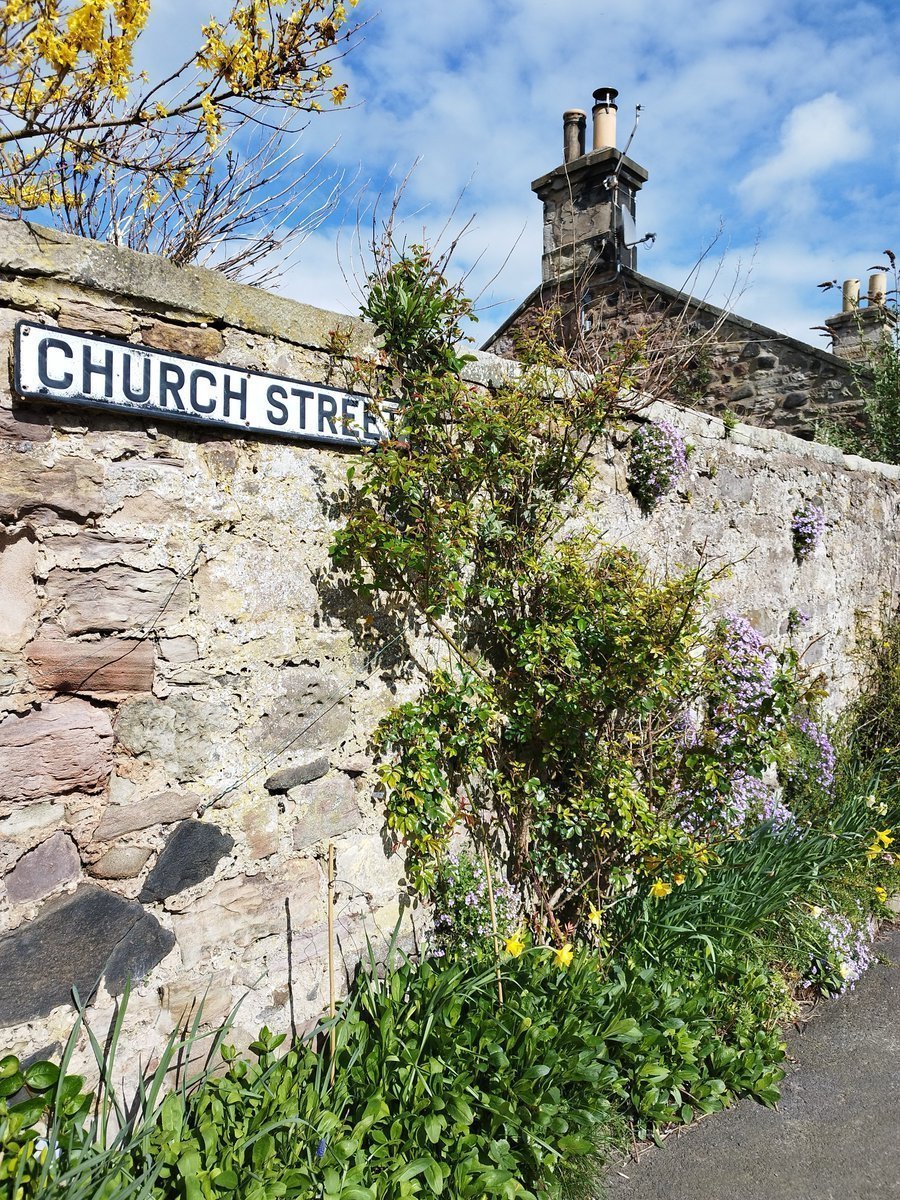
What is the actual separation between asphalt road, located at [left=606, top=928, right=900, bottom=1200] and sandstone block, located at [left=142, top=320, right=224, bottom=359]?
2.66 meters

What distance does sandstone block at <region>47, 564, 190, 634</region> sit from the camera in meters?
2.15

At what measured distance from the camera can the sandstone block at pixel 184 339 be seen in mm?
2303

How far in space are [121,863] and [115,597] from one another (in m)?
0.70

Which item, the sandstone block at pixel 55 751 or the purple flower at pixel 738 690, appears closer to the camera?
the sandstone block at pixel 55 751

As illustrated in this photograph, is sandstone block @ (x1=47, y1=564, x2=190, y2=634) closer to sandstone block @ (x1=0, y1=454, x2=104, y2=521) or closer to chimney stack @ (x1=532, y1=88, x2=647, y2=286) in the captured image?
sandstone block @ (x1=0, y1=454, x2=104, y2=521)

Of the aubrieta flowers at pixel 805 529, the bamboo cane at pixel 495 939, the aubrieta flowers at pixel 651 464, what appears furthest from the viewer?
the aubrieta flowers at pixel 805 529

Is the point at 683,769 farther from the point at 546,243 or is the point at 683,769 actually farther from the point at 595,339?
the point at 546,243

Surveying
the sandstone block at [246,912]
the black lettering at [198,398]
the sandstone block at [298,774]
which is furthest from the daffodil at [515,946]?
the black lettering at [198,398]

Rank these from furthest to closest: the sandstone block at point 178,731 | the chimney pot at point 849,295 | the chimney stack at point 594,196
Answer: the chimney pot at point 849,295 → the chimney stack at point 594,196 → the sandstone block at point 178,731

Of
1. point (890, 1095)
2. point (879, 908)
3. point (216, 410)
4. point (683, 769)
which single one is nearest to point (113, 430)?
point (216, 410)

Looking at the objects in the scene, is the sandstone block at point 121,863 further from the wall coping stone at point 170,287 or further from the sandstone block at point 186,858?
the wall coping stone at point 170,287

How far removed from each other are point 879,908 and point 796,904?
0.65 m

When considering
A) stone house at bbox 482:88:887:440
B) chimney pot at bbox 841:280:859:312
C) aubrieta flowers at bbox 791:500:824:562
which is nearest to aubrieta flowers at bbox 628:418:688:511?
aubrieta flowers at bbox 791:500:824:562

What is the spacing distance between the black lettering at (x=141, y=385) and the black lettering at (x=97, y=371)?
0.03m
